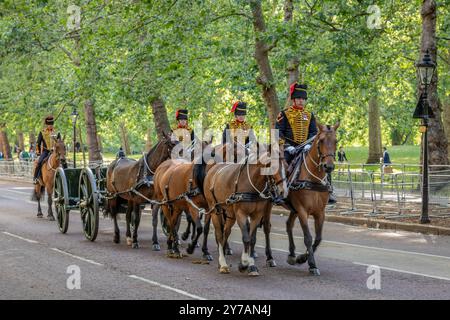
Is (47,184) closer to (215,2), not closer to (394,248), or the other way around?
(215,2)

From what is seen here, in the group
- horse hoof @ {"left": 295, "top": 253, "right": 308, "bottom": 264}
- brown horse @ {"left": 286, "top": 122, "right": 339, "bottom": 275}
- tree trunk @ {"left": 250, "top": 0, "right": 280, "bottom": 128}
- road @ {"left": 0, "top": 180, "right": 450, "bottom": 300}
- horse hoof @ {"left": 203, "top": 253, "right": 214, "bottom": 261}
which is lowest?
road @ {"left": 0, "top": 180, "right": 450, "bottom": 300}

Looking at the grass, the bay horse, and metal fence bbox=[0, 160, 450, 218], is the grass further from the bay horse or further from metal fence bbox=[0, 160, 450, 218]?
the bay horse

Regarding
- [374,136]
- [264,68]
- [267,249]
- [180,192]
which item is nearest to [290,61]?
[264,68]

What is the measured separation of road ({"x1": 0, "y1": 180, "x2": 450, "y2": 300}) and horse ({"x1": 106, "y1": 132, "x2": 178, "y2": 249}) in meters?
0.60

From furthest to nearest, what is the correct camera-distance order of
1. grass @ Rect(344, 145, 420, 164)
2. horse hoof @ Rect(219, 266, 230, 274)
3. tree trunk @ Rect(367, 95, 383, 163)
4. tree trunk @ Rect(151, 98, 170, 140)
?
grass @ Rect(344, 145, 420, 164), tree trunk @ Rect(367, 95, 383, 163), tree trunk @ Rect(151, 98, 170, 140), horse hoof @ Rect(219, 266, 230, 274)

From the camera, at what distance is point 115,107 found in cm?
3831

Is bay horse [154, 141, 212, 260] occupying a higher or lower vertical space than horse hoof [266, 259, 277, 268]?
higher

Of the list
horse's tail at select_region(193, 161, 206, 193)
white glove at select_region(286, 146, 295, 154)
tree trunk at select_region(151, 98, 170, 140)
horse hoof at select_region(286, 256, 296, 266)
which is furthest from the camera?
tree trunk at select_region(151, 98, 170, 140)

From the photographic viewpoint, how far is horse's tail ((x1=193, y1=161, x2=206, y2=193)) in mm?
14438

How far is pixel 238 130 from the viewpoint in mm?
15242

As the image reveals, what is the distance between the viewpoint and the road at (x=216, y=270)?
11234mm

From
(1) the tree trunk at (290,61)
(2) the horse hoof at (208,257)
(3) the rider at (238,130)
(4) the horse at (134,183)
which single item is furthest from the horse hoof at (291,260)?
(1) the tree trunk at (290,61)

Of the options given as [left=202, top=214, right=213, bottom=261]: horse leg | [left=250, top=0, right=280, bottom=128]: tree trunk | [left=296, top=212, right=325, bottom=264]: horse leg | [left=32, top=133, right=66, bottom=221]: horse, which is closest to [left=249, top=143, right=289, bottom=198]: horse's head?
[left=296, top=212, right=325, bottom=264]: horse leg

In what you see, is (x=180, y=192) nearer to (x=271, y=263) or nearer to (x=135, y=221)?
(x=271, y=263)
